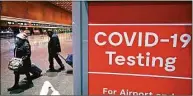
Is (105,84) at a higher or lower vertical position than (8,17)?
lower

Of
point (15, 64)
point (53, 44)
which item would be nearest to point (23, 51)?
point (15, 64)

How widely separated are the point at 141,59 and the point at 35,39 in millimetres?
20090

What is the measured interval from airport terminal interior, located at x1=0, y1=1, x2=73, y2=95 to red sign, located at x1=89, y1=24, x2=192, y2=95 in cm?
64

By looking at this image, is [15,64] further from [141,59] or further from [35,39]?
[35,39]

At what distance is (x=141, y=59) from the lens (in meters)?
1.28

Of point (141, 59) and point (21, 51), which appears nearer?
point (141, 59)

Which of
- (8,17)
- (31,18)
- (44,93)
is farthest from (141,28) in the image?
(31,18)

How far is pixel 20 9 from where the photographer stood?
1666cm

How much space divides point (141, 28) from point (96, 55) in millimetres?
286

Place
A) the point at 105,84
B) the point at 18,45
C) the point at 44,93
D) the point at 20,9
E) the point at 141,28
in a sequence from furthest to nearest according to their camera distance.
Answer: the point at 20,9
the point at 18,45
the point at 44,93
the point at 105,84
the point at 141,28

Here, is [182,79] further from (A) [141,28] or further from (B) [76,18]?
(B) [76,18]

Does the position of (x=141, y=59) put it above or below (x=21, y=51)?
above

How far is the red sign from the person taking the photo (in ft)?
3.99

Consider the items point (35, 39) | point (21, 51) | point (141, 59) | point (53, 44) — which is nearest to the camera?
point (141, 59)
